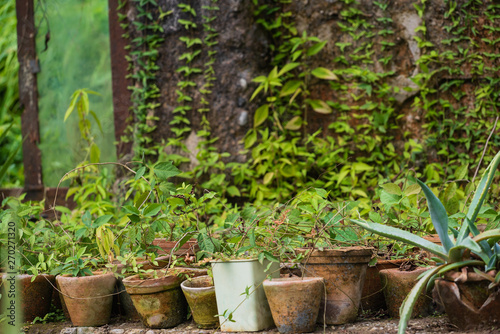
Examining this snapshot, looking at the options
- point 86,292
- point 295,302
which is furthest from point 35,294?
point 295,302

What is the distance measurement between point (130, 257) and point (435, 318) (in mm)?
1141

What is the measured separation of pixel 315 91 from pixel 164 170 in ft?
6.09

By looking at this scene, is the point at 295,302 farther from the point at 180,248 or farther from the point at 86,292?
the point at 86,292

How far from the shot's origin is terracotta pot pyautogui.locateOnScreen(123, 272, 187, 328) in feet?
5.36

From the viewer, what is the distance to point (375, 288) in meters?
1.73

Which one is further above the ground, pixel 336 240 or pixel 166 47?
pixel 166 47

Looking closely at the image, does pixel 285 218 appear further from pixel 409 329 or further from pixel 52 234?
pixel 52 234

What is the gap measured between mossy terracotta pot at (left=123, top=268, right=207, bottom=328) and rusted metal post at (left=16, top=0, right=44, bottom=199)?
2414 mm

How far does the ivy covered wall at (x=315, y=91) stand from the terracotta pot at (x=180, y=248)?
109 centimetres

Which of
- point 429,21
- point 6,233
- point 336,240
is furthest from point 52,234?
point 429,21

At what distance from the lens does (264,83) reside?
3162 millimetres

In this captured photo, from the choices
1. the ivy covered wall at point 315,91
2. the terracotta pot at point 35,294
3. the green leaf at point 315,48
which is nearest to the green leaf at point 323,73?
the ivy covered wall at point 315,91

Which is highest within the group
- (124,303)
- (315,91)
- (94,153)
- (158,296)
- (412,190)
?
(315,91)

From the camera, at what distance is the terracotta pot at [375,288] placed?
171 centimetres
